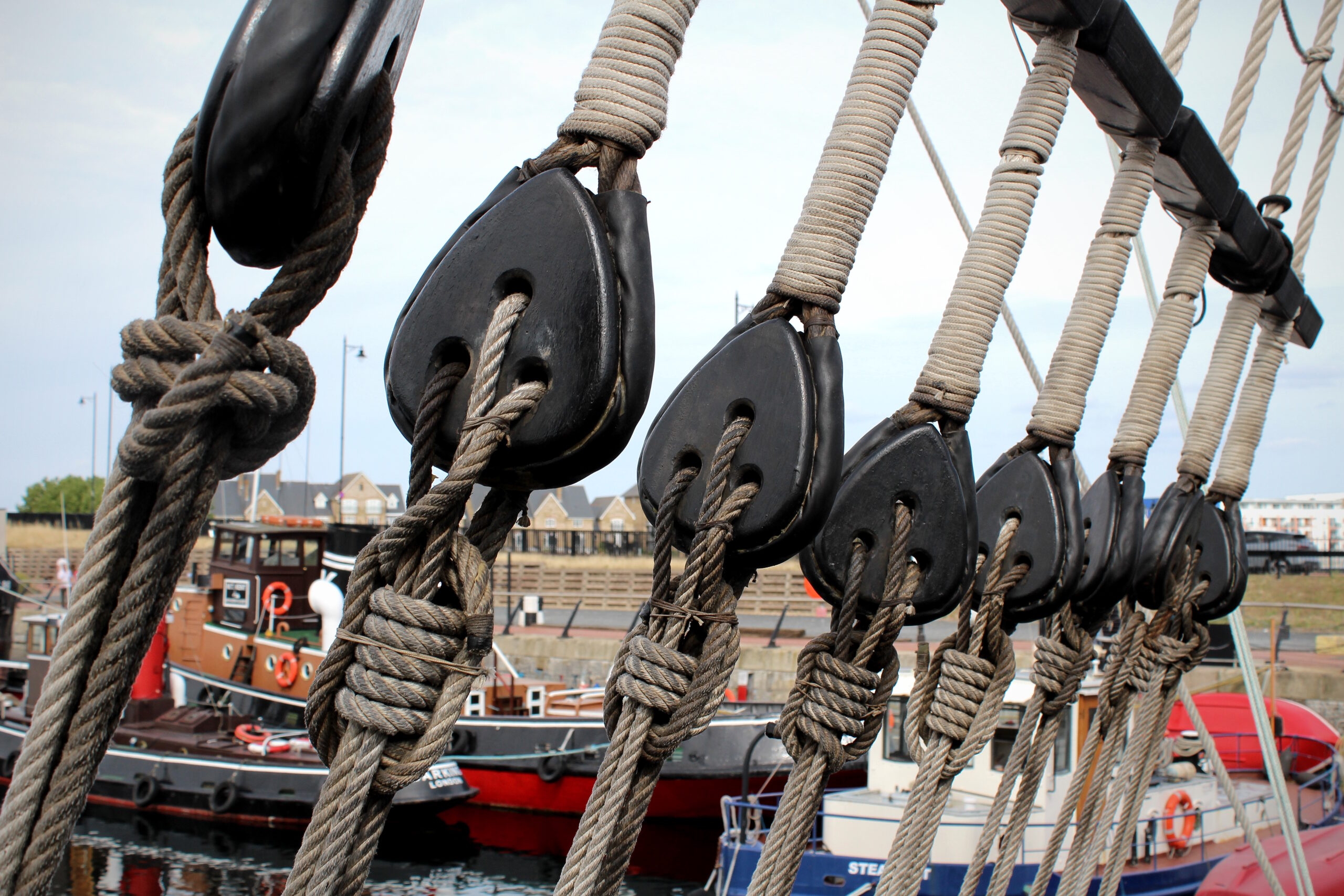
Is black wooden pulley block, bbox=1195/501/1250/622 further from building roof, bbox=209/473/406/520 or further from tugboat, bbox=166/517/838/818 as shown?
building roof, bbox=209/473/406/520

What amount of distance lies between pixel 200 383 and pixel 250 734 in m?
12.1

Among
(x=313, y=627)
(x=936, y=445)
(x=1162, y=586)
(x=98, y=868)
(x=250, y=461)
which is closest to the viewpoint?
(x=250, y=461)

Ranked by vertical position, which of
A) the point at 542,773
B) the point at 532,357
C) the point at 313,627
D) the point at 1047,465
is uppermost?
the point at 1047,465

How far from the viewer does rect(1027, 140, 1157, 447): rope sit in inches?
92.4

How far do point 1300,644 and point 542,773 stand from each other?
15696 millimetres

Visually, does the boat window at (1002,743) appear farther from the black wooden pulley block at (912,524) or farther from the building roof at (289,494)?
the building roof at (289,494)

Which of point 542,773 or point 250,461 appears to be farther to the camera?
point 542,773

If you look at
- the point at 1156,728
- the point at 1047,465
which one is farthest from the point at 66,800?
the point at 1156,728

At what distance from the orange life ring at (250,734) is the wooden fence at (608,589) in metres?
15.6

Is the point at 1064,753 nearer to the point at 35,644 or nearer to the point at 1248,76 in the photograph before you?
the point at 1248,76

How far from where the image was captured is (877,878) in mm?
7008

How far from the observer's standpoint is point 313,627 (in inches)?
520

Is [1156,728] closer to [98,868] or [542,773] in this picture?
[542,773]

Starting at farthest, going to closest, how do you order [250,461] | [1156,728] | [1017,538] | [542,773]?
1. [542,773]
2. [1156,728]
3. [1017,538]
4. [250,461]
